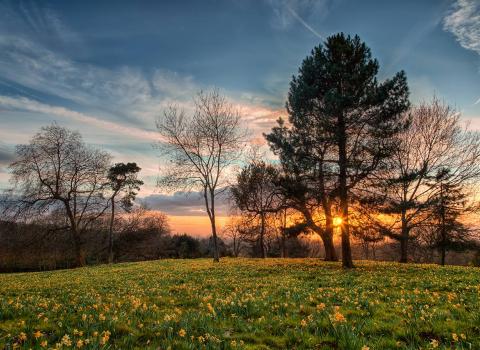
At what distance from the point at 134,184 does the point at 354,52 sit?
4005 cm

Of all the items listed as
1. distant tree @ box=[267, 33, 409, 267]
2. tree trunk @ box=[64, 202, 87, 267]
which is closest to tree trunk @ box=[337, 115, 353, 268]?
distant tree @ box=[267, 33, 409, 267]

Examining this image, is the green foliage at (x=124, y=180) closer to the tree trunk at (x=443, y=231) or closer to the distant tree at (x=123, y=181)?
the distant tree at (x=123, y=181)

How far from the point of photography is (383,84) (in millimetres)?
22016

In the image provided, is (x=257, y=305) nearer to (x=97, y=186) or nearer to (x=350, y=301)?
(x=350, y=301)

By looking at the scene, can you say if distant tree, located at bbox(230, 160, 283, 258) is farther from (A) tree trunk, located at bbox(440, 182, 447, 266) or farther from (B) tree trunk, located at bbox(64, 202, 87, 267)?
(B) tree trunk, located at bbox(64, 202, 87, 267)

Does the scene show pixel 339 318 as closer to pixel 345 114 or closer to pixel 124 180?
pixel 345 114

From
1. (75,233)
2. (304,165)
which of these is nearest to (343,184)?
(304,165)

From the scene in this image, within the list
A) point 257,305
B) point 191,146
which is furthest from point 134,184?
point 257,305

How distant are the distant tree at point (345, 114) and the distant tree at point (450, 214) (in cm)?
1562

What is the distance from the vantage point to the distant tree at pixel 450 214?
33031 mm

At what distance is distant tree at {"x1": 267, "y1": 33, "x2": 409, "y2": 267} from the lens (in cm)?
2169

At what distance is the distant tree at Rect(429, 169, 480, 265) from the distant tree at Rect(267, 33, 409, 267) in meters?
15.6

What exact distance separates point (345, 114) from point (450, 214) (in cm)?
2106

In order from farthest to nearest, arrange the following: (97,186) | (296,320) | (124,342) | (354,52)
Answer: (97,186)
(354,52)
(296,320)
(124,342)
